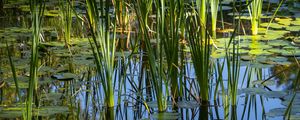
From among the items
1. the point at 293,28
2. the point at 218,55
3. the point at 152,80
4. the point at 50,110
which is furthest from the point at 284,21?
the point at 50,110

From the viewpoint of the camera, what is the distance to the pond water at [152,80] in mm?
2740

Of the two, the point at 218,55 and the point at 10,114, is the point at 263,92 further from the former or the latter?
the point at 10,114

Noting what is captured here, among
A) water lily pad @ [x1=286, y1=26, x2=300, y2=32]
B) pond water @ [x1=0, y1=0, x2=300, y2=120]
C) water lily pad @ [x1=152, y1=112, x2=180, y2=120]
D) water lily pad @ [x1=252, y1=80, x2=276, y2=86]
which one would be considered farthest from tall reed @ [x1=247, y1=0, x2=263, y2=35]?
water lily pad @ [x1=152, y1=112, x2=180, y2=120]

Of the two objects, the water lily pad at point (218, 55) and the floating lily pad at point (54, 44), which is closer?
the water lily pad at point (218, 55)

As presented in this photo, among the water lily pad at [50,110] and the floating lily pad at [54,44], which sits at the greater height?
the floating lily pad at [54,44]

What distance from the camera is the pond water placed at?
2.74m

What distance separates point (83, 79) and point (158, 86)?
0.97 m

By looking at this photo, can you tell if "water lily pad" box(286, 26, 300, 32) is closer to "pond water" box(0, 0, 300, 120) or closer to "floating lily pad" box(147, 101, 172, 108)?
"pond water" box(0, 0, 300, 120)

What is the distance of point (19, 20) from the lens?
6.07 m

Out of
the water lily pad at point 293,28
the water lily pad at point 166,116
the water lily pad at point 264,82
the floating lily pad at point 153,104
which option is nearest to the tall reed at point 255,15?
the water lily pad at point 293,28

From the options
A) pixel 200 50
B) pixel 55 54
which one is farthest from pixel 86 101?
pixel 55 54

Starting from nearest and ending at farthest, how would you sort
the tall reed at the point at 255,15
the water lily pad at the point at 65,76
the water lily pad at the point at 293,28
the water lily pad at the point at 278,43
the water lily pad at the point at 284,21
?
1. the water lily pad at the point at 65,76
2. the water lily pad at the point at 278,43
3. the tall reed at the point at 255,15
4. the water lily pad at the point at 293,28
5. the water lily pad at the point at 284,21

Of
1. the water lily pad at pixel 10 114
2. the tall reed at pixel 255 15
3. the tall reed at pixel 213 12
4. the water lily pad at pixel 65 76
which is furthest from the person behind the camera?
the tall reed at pixel 255 15

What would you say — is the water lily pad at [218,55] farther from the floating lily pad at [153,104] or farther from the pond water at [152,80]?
the floating lily pad at [153,104]
